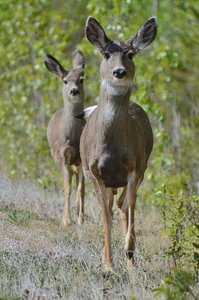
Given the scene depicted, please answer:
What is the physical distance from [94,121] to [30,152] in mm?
7962

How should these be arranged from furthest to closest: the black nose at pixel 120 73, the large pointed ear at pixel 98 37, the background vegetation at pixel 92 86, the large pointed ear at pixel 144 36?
the background vegetation at pixel 92 86 < the large pointed ear at pixel 144 36 < the large pointed ear at pixel 98 37 < the black nose at pixel 120 73

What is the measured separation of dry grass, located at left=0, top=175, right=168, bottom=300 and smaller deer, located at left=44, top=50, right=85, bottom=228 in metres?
0.37

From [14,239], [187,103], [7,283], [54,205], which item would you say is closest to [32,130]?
[187,103]

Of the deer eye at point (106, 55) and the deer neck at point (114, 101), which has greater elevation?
the deer eye at point (106, 55)

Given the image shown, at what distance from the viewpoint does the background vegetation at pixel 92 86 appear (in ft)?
42.0

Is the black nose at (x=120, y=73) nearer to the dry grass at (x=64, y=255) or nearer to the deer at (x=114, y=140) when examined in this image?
the deer at (x=114, y=140)

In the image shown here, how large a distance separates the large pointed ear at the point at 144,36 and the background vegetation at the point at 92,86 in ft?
7.34

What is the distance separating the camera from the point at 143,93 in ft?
41.2

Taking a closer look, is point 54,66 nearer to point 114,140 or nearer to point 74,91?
point 74,91

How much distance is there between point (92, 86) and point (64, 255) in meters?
7.47

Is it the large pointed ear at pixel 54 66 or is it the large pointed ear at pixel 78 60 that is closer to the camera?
the large pointed ear at pixel 54 66

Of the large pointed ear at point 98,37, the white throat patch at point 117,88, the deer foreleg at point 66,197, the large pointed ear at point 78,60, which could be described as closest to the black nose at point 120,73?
the white throat patch at point 117,88

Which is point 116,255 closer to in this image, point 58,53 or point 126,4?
point 126,4

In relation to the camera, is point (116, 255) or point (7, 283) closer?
point (7, 283)
